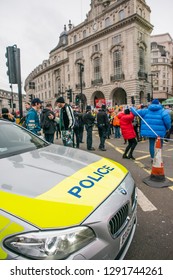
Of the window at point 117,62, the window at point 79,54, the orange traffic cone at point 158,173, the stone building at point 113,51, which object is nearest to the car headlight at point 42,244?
the orange traffic cone at point 158,173

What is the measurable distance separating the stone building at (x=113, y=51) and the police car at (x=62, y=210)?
2828cm

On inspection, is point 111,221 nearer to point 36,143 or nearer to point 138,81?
point 36,143

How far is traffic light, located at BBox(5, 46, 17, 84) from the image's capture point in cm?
595

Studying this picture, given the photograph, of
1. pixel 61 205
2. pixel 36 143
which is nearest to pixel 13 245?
pixel 61 205

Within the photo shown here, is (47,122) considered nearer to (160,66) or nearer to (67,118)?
(67,118)

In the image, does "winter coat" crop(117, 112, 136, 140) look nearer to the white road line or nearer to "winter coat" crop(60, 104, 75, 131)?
"winter coat" crop(60, 104, 75, 131)

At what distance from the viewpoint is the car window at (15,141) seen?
8.16 feet

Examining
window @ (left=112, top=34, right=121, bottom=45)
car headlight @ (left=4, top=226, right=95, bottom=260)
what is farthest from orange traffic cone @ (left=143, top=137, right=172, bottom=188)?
window @ (left=112, top=34, right=121, bottom=45)

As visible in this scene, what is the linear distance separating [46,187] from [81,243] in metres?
0.53

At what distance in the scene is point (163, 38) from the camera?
79.2 meters

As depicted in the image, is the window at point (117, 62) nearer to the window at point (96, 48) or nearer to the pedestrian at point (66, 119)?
the window at point (96, 48)

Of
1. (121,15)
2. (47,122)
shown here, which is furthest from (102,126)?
(121,15)

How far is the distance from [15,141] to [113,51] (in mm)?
38031

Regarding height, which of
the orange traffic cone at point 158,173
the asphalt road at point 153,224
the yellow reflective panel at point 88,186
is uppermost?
the yellow reflective panel at point 88,186
